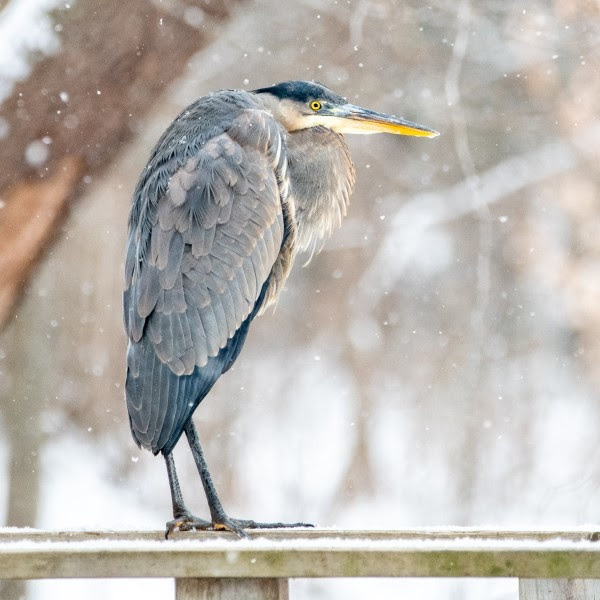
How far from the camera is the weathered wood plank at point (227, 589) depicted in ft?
5.21

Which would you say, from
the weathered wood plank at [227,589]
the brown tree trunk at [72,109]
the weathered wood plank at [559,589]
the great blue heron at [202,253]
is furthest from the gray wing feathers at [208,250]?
the brown tree trunk at [72,109]

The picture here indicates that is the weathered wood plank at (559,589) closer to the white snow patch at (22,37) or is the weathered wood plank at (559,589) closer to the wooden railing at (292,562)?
the wooden railing at (292,562)

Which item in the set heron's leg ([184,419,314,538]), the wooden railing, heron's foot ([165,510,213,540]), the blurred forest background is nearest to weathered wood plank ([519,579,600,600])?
the wooden railing

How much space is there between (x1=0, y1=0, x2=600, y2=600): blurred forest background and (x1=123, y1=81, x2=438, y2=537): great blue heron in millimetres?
2545

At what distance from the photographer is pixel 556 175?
650 centimetres

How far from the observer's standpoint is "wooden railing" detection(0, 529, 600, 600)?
58.9 inches

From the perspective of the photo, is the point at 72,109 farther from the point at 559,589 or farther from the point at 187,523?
the point at 559,589

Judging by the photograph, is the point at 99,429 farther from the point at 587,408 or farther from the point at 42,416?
the point at 587,408

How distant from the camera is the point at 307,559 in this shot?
1.52 metres

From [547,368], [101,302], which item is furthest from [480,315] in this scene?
[101,302]

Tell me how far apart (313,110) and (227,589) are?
158 centimetres

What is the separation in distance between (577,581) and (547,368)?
16.0 ft

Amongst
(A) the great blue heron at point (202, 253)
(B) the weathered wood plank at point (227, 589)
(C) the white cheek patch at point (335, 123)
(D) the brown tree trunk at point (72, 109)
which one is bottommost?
A: (B) the weathered wood plank at point (227, 589)

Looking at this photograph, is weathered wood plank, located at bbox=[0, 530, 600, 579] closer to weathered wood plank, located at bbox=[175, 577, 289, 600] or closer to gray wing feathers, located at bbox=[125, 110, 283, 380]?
weathered wood plank, located at bbox=[175, 577, 289, 600]
